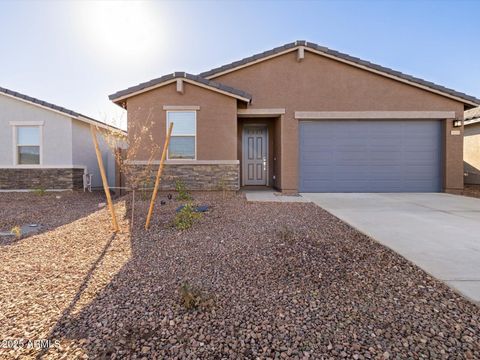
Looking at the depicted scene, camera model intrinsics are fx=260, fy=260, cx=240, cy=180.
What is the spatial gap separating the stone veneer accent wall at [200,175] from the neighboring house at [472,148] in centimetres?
1118

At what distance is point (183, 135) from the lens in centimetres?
878

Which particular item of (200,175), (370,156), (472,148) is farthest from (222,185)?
(472,148)

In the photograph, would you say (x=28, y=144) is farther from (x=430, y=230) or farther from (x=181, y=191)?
(x=430, y=230)

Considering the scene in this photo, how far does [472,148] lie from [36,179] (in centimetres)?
1893

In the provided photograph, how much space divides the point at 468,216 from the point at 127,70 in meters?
11.6

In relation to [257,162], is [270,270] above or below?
below

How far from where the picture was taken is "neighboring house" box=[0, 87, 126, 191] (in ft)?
33.5

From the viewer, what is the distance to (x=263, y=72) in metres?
9.58

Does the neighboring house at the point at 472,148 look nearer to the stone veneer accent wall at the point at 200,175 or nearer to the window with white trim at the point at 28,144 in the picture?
the stone veneer accent wall at the point at 200,175

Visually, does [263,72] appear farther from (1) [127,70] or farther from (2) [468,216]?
(2) [468,216]

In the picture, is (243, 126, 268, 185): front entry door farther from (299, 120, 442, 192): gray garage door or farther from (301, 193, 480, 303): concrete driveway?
(301, 193, 480, 303): concrete driveway

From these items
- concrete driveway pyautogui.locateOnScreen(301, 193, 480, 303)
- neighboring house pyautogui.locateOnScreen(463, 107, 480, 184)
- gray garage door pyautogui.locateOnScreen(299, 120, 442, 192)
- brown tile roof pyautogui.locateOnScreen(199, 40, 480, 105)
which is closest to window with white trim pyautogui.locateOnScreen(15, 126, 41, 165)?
brown tile roof pyautogui.locateOnScreen(199, 40, 480, 105)

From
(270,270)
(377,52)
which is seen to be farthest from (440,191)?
(270,270)

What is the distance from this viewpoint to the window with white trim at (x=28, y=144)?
10328 millimetres
